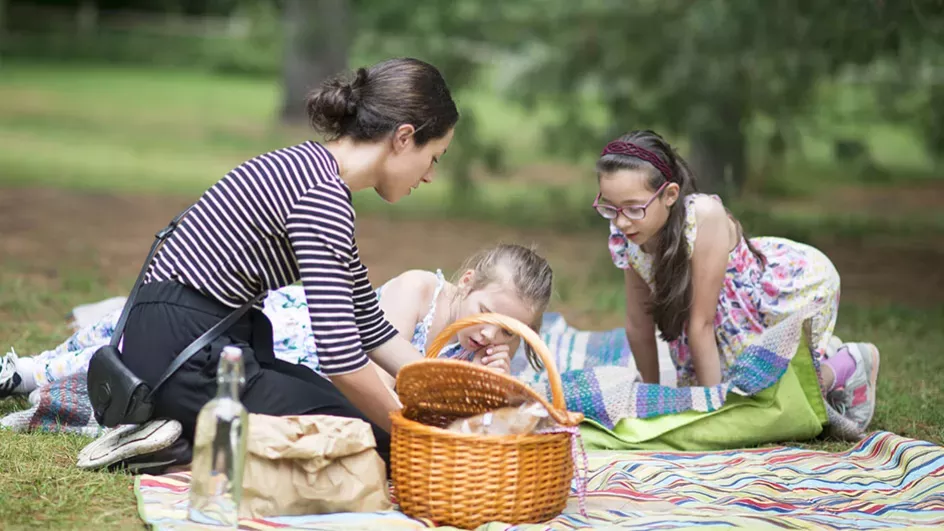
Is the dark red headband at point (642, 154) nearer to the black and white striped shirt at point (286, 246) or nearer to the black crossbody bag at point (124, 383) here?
the black and white striped shirt at point (286, 246)

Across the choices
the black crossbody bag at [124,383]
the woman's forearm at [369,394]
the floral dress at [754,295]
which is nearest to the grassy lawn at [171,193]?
the black crossbody bag at [124,383]

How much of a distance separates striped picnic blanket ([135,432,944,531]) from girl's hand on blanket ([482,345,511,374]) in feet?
1.43

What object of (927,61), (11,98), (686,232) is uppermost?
(927,61)

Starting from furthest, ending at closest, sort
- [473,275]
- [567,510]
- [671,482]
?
1. [473,275]
2. [671,482]
3. [567,510]

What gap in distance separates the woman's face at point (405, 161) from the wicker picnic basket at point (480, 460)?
1.47 feet

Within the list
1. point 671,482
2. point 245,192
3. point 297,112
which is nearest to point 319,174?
point 245,192

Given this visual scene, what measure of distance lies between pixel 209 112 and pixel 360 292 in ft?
51.1

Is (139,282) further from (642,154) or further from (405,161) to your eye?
(642,154)

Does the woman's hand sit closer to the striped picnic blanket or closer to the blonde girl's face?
the blonde girl's face

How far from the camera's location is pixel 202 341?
10.5 feet

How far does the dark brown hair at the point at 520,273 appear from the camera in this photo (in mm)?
3830

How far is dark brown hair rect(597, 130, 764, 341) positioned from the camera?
403 centimetres

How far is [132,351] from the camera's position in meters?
3.29

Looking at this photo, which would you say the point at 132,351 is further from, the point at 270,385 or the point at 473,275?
the point at 473,275
